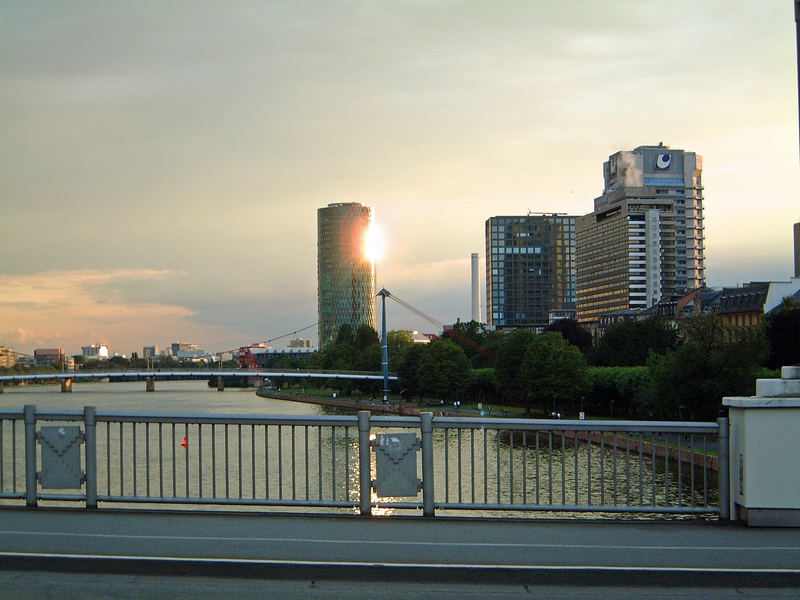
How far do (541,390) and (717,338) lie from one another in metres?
21.5

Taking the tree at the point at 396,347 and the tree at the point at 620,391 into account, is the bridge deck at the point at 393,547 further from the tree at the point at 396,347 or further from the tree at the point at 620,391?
the tree at the point at 396,347

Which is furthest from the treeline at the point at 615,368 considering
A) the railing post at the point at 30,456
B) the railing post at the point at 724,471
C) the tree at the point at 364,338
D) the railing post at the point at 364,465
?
the railing post at the point at 30,456

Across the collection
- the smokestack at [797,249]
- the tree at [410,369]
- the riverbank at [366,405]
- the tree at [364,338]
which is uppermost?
the smokestack at [797,249]

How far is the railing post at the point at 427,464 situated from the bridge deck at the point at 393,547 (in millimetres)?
235

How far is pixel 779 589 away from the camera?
22.4 ft

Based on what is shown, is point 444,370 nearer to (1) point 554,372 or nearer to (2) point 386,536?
(1) point 554,372

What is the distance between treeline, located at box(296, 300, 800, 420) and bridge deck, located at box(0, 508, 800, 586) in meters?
48.5

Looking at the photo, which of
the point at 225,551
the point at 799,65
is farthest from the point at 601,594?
the point at 799,65

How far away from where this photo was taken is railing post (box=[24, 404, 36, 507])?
9.85m

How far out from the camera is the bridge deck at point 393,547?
23.0 ft

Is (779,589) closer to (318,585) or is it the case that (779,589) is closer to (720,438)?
(720,438)

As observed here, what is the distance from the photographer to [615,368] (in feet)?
256

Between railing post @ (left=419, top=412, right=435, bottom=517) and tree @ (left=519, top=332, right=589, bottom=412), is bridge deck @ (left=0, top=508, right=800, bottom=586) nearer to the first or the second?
railing post @ (left=419, top=412, right=435, bottom=517)

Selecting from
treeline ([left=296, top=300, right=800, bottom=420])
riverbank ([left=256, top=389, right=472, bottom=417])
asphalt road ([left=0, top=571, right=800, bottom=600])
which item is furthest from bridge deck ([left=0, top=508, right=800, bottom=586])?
riverbank ([left=256, top=389, right=472, bottom=417])
